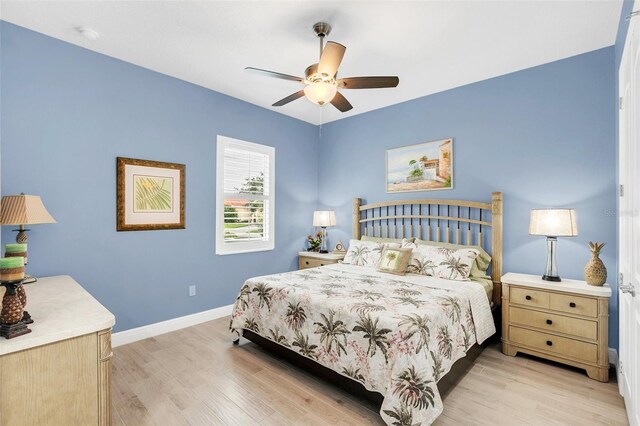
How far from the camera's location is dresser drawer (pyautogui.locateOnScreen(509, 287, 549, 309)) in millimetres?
2676

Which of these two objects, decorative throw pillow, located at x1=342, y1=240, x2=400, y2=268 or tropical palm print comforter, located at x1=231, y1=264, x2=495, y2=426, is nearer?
tropical palm print comforter, located at x1=231, y1=264, x2=495, y2=426

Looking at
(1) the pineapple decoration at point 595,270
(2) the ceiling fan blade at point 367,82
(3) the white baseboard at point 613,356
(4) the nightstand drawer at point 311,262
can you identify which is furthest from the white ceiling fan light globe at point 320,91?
(3) the white baseboard at point 613,356

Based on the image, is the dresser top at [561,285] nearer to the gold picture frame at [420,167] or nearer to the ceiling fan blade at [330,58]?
the gold picture frame at [420,167]

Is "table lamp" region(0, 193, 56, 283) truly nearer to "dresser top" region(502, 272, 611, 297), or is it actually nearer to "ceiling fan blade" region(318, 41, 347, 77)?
"ceiling fan blade" region(318, 41, 347, 77)

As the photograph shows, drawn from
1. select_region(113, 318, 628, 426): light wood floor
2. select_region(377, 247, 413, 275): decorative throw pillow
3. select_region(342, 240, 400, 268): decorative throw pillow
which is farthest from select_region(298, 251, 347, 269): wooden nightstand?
select_region(113, 318, 628, 426): light wood floor

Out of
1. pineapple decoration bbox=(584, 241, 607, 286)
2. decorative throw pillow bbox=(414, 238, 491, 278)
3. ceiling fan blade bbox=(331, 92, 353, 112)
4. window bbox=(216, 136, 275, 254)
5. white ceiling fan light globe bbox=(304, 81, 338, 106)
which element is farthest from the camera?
window bbox=(216, 136, 275, 254)

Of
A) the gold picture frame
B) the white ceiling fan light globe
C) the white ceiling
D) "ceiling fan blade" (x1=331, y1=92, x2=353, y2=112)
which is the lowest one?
the gold picture frame

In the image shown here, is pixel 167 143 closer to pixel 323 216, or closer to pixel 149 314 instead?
pixel 149 314

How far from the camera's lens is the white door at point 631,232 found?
155 cm

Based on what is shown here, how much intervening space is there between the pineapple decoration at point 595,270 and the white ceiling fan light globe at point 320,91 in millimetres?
2550

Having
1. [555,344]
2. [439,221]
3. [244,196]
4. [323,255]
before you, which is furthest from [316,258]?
[555,344]

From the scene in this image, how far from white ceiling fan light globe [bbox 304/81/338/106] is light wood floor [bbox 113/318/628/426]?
7.32ft

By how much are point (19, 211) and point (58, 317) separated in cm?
120

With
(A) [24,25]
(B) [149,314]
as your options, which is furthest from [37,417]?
(A) [24,25]
